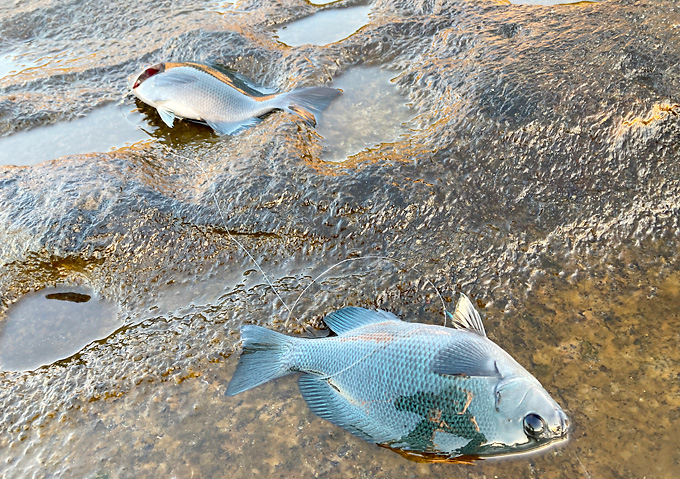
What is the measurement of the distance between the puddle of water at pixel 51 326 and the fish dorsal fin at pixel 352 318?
3.59 ft

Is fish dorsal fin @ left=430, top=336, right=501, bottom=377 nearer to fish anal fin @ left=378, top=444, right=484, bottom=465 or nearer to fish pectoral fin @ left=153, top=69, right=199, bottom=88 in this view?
fish anal fin @ left=378, top=444, right=484, bottom=465

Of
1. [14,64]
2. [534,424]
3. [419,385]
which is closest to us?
[534,424]

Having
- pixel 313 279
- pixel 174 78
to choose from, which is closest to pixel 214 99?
pixel 174 78

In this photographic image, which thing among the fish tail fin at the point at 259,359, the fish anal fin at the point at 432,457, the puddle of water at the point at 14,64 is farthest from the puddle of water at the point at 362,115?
the puddle of water at the point at 14,64

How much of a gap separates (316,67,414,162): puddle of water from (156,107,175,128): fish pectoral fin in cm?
113

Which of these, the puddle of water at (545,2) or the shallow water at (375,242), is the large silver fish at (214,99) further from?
the puddle of water at (545,2)

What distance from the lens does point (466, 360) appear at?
73.0 inches

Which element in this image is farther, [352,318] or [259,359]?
[352,318]

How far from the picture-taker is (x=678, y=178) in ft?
8.64

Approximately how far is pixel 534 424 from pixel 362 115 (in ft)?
7.62

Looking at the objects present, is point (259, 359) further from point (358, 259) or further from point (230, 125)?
point (230, 125)

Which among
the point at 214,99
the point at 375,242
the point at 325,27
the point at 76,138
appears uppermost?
the point at 325,27

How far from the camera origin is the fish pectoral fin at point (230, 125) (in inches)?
132

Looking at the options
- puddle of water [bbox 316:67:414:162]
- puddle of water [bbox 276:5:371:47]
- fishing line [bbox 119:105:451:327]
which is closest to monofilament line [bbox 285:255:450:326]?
fishing line [bbox 119:105:451:327]
